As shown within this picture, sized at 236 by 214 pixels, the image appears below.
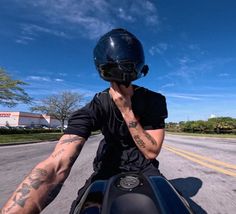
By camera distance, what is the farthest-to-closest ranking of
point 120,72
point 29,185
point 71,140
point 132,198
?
point 71,140
point 120,72
point 29,185
point 132,198

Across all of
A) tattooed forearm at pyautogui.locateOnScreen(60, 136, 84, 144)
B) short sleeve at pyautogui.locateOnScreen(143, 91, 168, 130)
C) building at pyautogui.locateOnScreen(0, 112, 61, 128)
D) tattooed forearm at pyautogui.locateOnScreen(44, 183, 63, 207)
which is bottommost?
tattooed forearm at pyautogui.locateOnScreen(44, 183, 63, 207)

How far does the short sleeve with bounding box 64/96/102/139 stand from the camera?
6.68 ft

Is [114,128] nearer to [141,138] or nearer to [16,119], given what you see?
[141,138]

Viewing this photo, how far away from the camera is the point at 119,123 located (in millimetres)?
2256

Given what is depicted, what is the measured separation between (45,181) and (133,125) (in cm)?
74

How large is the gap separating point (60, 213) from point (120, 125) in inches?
71.0

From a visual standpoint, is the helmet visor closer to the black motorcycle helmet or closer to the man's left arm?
the black motorcycle helmet

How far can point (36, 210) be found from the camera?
5.01 feet

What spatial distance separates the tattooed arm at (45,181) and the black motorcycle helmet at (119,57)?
0.51 meters

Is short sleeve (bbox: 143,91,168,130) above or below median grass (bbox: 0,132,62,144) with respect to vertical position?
A: above

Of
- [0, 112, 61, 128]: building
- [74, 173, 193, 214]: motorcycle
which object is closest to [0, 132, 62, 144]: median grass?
[74, 173, 193, 214]: motorcycle

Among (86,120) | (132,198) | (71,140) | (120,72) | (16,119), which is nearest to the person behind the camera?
(132,198)

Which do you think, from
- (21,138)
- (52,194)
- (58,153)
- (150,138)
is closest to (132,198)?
(52,194)

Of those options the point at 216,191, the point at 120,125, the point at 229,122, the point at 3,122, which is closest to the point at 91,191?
the point at 120,125
